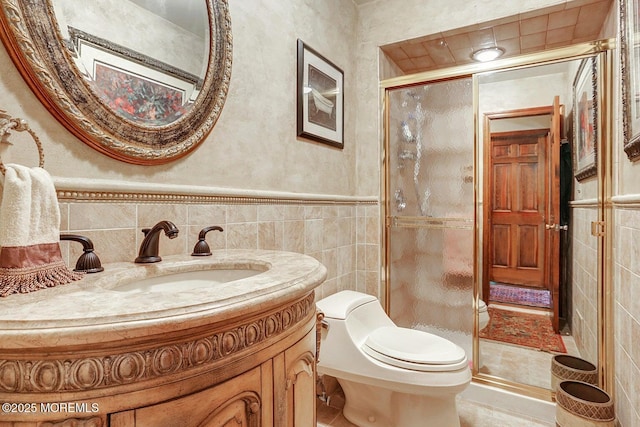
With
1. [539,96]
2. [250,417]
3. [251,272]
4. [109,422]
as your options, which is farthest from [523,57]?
[109,422]

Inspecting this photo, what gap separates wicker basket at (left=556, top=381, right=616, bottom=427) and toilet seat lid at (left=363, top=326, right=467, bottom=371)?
51 centimetres

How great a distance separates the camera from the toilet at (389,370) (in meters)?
1.43

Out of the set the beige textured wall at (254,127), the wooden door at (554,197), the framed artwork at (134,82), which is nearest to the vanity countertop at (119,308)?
the beige textured wall at (254,127)

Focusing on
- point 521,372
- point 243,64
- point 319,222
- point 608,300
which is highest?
point 243,64

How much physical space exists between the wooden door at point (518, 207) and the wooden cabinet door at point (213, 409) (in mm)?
2233

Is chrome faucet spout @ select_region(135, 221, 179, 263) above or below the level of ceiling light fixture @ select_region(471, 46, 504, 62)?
below

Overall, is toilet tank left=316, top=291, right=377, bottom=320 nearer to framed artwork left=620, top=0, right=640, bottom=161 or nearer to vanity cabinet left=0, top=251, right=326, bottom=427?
vanity cabinet left=0, top=251, right=326, bottom=427

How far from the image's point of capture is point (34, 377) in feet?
1.36

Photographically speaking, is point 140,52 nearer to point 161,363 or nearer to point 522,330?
point 161,363

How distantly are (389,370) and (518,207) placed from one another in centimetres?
162

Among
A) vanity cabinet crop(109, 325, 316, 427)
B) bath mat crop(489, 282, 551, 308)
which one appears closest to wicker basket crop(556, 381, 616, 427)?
bath mat crop(489, 282, 551, 308)

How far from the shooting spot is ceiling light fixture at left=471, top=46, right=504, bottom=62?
8.07ft

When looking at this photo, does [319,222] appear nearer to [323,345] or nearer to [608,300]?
[323,345]

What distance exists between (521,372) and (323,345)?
4.27 feet
